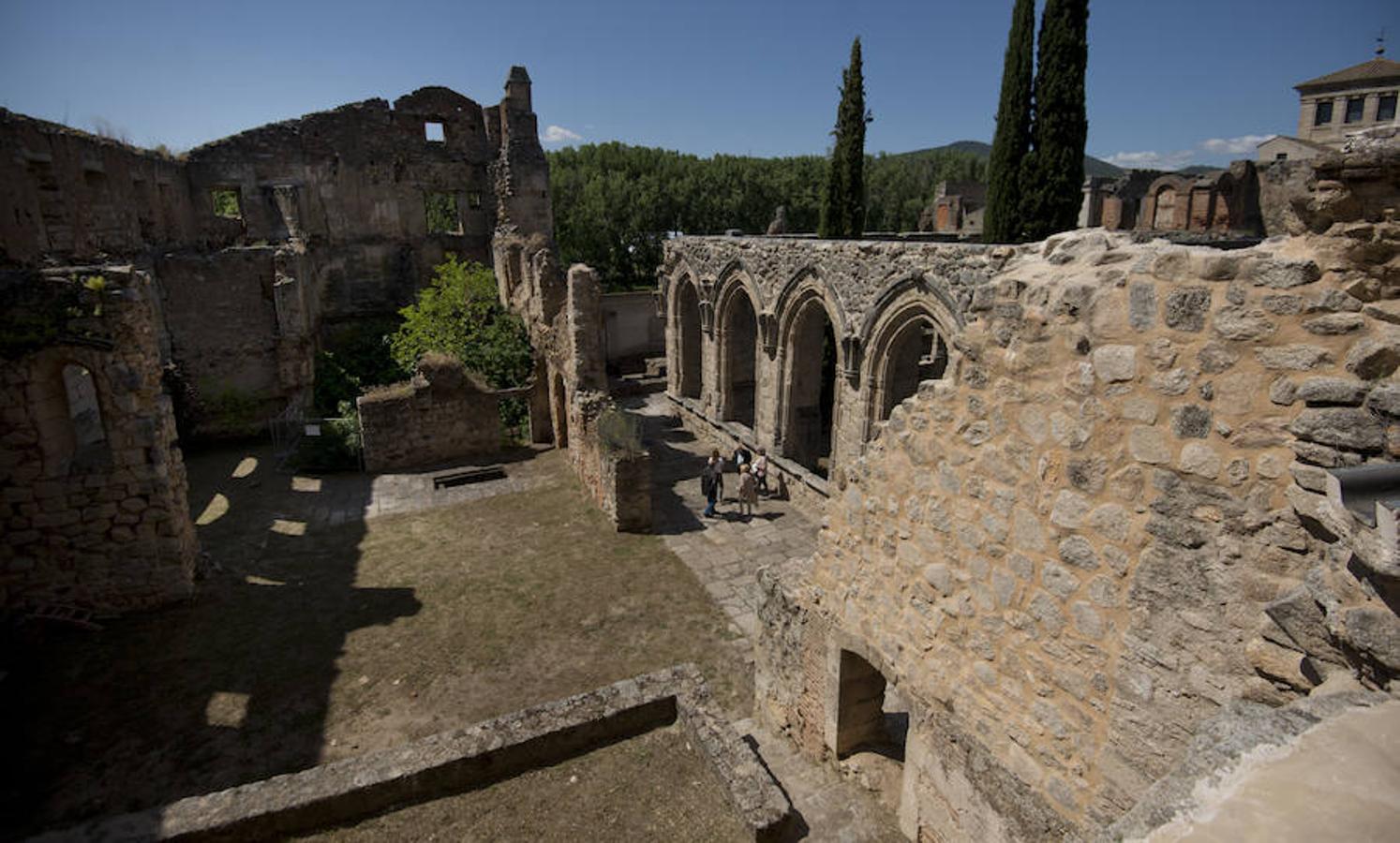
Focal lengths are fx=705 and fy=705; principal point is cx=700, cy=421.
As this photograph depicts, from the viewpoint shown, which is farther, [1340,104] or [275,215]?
[1340,104]

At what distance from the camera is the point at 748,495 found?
12.7m

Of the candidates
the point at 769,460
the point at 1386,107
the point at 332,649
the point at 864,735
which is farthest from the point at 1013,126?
the point at 1386,107

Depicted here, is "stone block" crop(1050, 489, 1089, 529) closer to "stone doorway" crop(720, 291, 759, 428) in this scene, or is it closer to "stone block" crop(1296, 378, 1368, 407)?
"stone block" crop(1296, 378, 1368, 407)

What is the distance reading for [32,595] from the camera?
8148 millimetres

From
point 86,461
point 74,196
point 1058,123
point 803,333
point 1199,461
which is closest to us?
point 1199,461

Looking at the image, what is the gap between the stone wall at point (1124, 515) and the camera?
2305mm

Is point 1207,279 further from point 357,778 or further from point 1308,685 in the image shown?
point 357,778

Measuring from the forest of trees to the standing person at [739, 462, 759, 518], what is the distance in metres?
26.2

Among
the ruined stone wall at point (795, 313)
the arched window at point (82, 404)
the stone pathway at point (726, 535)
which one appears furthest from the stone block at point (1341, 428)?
the arched window at point (82, 404)

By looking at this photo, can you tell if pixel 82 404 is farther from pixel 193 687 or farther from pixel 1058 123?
pixel 1058 123

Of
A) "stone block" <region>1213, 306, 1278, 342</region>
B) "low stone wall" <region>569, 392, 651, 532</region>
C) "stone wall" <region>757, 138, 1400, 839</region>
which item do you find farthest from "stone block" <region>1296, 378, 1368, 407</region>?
"low stone wall" <region>569, 392, 651, 532</region>

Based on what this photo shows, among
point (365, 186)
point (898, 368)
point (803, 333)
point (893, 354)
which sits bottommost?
point (898, 368)

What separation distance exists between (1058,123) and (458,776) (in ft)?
61.6

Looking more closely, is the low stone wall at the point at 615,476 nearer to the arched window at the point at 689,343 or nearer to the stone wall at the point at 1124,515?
the arched window at the point at 689,343
